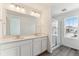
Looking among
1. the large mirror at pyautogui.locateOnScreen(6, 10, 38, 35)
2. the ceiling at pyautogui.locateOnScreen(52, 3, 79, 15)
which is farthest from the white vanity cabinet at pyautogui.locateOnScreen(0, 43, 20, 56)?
the ceiling at pyautogui.locateOnScreen(52, 3, 79, 15)

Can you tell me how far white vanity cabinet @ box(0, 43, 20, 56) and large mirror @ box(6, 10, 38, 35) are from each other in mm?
452

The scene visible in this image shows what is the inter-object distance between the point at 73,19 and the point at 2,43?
1872 mm

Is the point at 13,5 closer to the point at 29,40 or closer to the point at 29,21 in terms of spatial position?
the point at 29,21

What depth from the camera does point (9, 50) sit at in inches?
76.0

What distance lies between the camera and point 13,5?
2.33m

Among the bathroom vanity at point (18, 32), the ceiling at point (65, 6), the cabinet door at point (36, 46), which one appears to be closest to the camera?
the bathroom vanity at point (18, 32)

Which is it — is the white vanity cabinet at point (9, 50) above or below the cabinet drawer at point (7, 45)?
below

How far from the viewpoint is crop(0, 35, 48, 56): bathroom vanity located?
1.87 m

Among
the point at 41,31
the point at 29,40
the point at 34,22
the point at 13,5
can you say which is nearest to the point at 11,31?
the point at 29,40

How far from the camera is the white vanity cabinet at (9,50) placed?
185cm

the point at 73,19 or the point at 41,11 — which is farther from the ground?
the point at 41,11

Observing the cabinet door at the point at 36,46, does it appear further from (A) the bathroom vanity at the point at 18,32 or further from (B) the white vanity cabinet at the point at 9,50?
(B) the white vanity cabinet at the point at 9,50

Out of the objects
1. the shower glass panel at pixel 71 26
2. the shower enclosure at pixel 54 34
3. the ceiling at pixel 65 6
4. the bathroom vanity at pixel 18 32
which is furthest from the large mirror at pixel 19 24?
the shower glass panel at pixel 71 26

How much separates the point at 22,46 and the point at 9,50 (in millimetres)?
356
